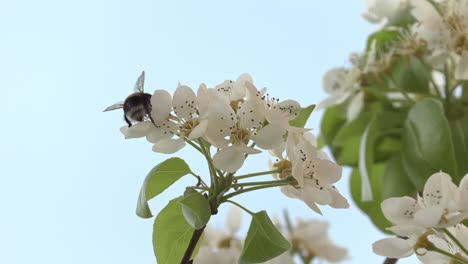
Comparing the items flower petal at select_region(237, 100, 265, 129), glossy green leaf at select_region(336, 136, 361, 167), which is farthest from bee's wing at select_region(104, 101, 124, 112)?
glossy green leaf at select_region(336, 136, 361, 167)

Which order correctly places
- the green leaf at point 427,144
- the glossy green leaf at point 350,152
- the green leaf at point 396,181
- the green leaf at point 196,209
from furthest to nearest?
the glossy green leaf at point 350,152 < the green leaf at point 396,181 < the green leaf at point 427,144 < the green leaf at point 196,209

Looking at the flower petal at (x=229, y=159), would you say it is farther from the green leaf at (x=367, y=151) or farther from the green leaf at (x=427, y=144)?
the green leaf at (x=367, y=151)

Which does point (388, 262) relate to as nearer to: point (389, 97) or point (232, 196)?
point (232, 196)

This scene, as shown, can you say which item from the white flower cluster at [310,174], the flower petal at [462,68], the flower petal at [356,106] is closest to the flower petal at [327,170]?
the white flower cluster at [310,174]

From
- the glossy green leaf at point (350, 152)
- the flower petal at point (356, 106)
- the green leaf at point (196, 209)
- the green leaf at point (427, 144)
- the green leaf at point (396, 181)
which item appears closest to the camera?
the green leaf at point (196, 209)

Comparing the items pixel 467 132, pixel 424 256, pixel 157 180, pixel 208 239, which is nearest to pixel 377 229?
pixel 467 132

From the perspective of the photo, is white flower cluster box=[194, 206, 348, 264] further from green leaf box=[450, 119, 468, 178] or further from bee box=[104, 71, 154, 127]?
bee box=[104, 71, 154, 127]
